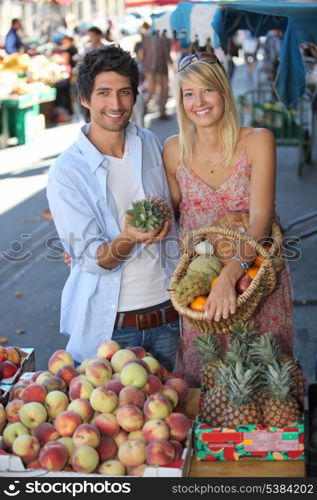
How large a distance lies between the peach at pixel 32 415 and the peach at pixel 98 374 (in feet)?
0.69

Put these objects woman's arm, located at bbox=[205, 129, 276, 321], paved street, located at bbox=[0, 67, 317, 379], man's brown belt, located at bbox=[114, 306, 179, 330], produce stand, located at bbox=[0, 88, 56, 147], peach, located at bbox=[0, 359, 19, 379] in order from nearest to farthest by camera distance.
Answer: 1. woman's arm, located at bbox=[205, 129, 276, 321]
2. peach, located at bbox=[0, 359, 19, 379]
3. man's brown belt, located at bbox=[114, 306, 179, 330]
4. paved street, located at bbox=[0, 67, 317, 379]
5. produce stand, located at bbox=[0, 88, 56, 147]

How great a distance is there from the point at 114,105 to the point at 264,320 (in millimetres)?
1149

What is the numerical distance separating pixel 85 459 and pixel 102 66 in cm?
158

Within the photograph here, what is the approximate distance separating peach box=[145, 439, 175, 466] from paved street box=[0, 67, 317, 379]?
113 inches

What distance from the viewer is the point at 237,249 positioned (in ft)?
9.74

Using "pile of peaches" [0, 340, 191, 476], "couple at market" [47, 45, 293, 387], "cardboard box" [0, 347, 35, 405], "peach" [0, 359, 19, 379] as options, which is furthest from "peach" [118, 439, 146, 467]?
"peach" [0, 359, 19, 379]

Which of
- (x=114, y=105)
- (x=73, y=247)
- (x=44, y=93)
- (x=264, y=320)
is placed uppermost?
(x=114, y=105)

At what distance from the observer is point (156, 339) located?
336cm

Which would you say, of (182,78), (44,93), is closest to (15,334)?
(182,78)

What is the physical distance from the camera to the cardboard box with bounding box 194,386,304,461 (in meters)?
2.54

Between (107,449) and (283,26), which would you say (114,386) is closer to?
(107,449)

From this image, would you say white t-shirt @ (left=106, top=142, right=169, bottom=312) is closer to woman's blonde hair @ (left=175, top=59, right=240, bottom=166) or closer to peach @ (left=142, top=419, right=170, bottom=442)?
woman's blonde hair @ (left=175, top=59, right=240, bottom=166)

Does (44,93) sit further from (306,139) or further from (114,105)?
(114,105)

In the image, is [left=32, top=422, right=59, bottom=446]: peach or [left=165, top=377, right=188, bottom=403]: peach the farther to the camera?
[left=165, top=377, right=188, bottom=403]: peach
